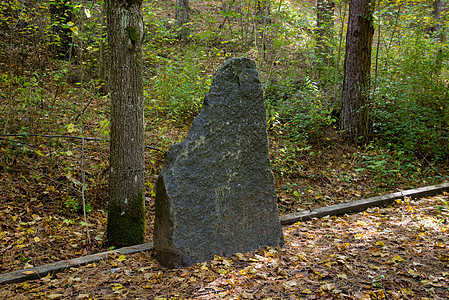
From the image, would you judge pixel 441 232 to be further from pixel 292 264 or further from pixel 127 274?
pixel 127 274

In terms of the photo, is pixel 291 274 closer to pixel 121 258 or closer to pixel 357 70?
pixel 121 258

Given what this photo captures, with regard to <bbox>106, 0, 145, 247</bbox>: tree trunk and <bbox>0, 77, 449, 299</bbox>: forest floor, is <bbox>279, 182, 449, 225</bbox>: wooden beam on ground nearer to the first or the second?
<bbox>0, 77, 449, 299</bbox>: forest floor

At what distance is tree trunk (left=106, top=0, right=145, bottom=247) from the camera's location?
10.7 feet

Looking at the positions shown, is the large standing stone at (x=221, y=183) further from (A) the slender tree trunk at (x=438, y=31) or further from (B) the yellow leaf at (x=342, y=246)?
(A) the slender tree trunk at (x=438, y=31)

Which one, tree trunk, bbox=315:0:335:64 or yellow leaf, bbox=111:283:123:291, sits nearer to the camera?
yellow leaf, bbox=111:283:123:291

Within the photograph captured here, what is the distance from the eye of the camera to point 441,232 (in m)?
3.80

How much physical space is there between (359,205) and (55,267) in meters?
4.07

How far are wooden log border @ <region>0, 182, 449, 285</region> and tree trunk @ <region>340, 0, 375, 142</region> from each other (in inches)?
87.2

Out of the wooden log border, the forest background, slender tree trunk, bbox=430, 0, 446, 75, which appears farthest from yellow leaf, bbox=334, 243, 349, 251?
slender tree trunk, bbox=430, 0, 446, 75

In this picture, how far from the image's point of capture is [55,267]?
301cm

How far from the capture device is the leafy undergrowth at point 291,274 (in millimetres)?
2582

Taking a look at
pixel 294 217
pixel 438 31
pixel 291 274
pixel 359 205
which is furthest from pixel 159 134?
pixel 438 31

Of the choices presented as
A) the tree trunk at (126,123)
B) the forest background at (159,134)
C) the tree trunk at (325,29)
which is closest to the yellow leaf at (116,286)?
the tree trunk at (126,123)

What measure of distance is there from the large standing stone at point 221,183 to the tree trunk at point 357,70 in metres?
4.74
